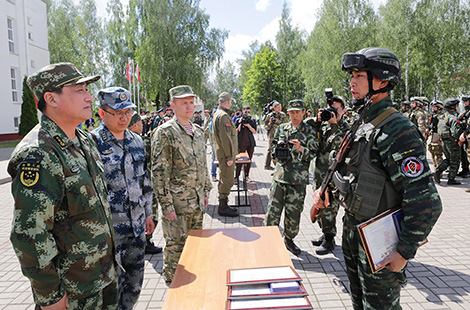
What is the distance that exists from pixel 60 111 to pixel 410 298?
12.4 feet

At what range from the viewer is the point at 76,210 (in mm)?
1879

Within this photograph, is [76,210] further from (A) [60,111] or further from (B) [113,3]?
(B) [113,3]

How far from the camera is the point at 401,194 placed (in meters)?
2.08

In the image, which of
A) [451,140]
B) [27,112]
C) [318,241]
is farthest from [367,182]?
[27,112]

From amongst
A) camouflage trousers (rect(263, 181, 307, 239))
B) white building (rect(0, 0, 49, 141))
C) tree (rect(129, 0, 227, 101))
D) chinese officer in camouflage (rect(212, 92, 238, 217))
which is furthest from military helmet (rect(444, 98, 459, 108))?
white building (rect(0, 0, 49, 141))

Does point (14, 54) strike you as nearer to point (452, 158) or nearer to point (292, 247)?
point (292, 247)

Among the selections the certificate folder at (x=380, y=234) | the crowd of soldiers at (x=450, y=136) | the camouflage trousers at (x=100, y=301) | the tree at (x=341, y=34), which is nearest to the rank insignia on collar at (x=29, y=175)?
the camouflage trousers at (x=100, y=301)

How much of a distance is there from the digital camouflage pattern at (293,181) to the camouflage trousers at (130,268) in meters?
2.15

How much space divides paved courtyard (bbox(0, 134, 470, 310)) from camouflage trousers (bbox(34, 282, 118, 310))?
4.17 ft

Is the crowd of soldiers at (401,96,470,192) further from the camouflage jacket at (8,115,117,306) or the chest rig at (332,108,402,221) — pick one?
the camouflage jacket at (8,115,117,306)

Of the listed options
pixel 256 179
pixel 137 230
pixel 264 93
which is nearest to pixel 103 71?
pixel 264 93

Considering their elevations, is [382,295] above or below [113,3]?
below

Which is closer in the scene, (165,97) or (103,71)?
(165,97)

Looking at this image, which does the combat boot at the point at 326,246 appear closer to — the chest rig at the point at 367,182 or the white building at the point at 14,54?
the chest rig at the point at 367,182
